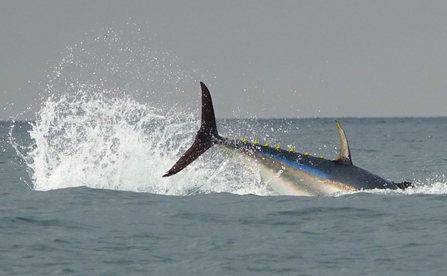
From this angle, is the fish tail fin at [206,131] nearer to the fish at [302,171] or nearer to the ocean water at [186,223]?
the fish at [302,171]

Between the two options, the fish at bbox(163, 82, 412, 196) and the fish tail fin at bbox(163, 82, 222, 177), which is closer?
the fish at bbox(163, 82, 412, 196)

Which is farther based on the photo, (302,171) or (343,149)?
(343,149)

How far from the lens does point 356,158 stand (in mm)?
35062

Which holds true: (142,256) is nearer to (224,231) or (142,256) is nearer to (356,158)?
(224,231)

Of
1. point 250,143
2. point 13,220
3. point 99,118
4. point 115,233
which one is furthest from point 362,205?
point 99,118

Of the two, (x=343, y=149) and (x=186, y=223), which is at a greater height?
(x=343, y=149)

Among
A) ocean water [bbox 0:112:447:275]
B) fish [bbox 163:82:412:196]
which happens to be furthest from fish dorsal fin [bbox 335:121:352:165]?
ocean water [bbox 0:112:447:275]

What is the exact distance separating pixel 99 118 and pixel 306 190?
6.56m

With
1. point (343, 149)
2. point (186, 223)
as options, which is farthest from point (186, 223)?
point (343, 149)

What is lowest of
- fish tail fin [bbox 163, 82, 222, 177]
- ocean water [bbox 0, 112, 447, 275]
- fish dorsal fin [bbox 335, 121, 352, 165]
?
ocean water [bbox 0, 112, 447, 275]

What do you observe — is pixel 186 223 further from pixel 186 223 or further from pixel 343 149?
pixel 343 149

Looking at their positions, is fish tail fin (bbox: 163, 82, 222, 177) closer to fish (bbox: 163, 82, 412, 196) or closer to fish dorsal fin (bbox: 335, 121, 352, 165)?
fish (bbox: 163, 82, 412, 196)

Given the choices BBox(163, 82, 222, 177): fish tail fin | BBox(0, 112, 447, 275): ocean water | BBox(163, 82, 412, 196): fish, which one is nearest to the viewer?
BBox(0, 112, 447, 275): ocean water

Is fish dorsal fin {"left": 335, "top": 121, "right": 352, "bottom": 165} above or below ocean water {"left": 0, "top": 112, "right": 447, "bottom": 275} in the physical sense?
above
